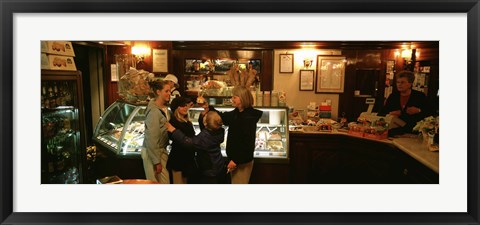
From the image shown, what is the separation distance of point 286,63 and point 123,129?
425 cm

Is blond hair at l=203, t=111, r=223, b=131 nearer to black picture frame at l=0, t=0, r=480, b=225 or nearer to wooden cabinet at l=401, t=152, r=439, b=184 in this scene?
black picture frame at l=0, t=0, r=480, b=225

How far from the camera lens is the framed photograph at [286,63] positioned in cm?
683

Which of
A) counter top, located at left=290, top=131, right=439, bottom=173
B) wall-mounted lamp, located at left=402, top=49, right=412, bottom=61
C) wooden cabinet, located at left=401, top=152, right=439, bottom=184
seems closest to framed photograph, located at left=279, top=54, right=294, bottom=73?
wall-mounted lamp, located at left=402, top=49, right=412, bottom=61

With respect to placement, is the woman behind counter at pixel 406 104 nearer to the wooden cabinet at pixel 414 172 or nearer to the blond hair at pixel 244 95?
the wooden cabinet at pixel 414 172

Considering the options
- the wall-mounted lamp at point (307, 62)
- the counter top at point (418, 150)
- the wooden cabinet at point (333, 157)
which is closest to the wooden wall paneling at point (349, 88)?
the wall-mounted lamp at point (307, 62)

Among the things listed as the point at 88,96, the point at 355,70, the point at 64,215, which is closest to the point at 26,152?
the point at 64,215

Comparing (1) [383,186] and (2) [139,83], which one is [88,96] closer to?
(2) [139,83]

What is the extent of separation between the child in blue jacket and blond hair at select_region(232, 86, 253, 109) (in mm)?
320
